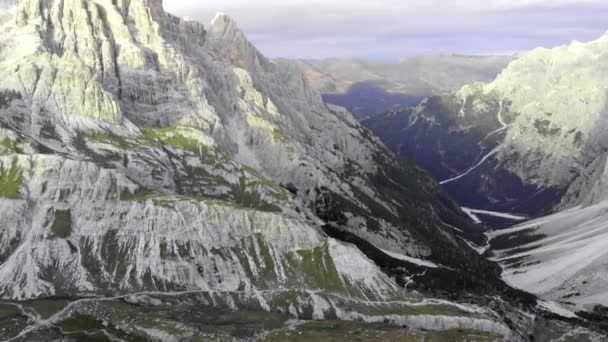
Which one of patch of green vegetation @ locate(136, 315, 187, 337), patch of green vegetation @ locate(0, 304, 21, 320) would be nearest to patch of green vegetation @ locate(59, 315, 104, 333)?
patch of green vegetation @ locate(136, 315, 187, 337)

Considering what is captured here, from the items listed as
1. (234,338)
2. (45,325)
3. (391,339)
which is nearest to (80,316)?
(45,325)

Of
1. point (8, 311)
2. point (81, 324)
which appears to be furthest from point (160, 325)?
point (8, 311)

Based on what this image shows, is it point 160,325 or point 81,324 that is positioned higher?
point 81,324

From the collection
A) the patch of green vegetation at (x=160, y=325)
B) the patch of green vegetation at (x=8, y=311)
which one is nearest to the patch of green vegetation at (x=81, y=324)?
the patch of green vegetation at (x=160, y=325)

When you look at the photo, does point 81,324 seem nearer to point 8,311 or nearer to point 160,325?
point 160,325

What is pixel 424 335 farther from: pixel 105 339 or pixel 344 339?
pixel 105 339

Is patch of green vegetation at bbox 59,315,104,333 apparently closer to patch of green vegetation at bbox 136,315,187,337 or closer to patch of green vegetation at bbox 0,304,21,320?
patch of green vegetation at bbox 136,315,187,337

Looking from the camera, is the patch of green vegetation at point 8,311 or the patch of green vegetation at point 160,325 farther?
the patch of green vegetation at point 8,311

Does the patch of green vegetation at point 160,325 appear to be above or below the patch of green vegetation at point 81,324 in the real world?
below

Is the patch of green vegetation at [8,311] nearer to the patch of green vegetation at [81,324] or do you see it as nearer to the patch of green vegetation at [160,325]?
the patch of green vegetation at [81,324]
